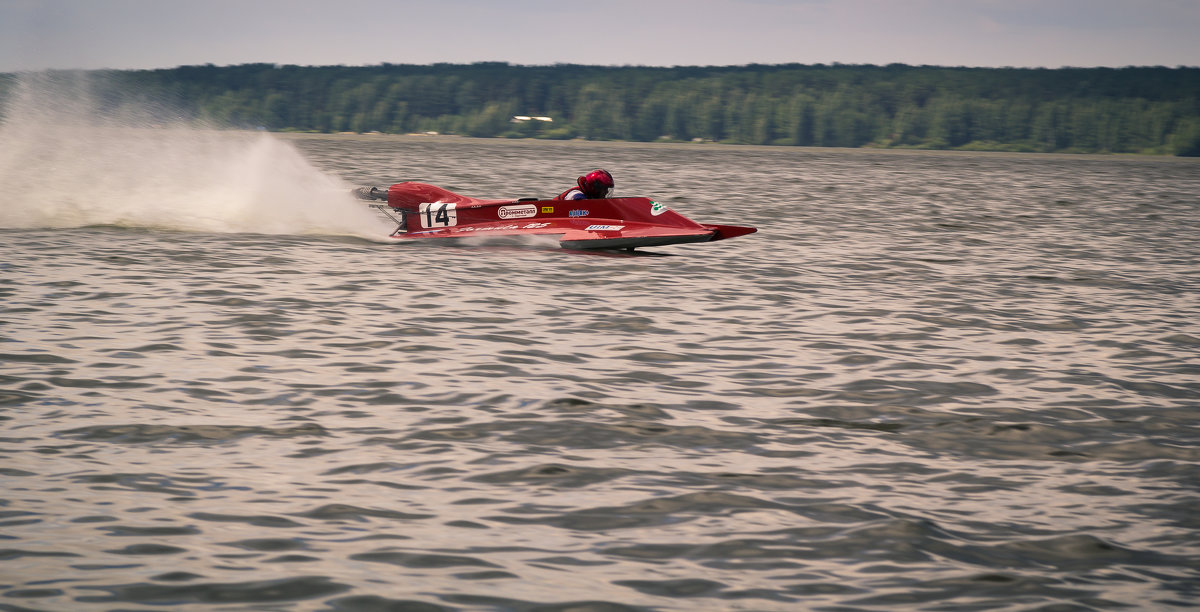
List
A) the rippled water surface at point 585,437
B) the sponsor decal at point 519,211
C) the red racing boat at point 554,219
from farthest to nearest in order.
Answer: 1. the sponsor decal at point 519,211
2. the red racing boat at point 554,219
3. the rippled water surface at point 585,437

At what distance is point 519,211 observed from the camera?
22.9 m

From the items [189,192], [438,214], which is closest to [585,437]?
[438,214]

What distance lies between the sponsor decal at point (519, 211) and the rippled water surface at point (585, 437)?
8.45 ft

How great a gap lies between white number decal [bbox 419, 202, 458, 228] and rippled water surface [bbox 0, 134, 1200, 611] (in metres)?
3.18

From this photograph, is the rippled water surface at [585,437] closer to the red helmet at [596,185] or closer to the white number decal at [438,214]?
the red helmet at [596,185]

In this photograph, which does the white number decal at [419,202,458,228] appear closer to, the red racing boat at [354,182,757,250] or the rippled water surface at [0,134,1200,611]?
the red racing boat at [354,182,757,250]

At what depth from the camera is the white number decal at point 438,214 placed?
77.7ft

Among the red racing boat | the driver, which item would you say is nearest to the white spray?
Result: the red racing boat

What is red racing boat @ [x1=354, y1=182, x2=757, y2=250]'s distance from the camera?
72.4 ft

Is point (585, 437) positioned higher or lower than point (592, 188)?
lower

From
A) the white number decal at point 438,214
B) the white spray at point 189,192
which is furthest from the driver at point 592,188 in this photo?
the white spray at point 189,192

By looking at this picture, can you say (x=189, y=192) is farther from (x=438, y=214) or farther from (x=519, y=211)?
(x=519, y=211)

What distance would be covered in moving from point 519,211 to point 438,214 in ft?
6.33

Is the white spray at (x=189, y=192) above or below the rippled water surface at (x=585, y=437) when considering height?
above
